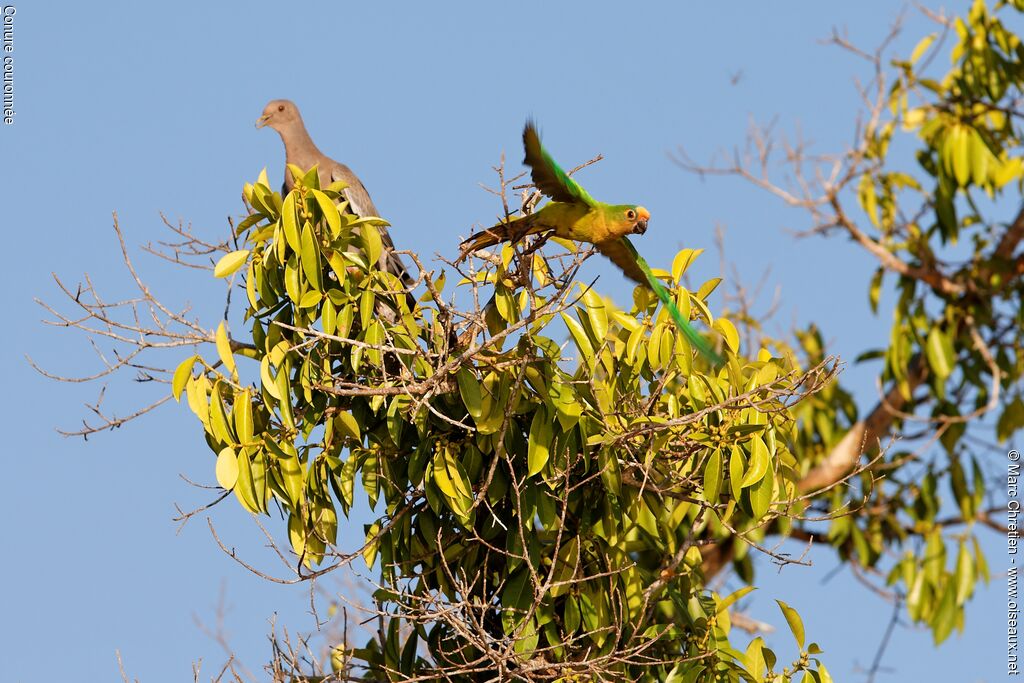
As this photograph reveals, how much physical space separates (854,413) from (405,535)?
5398 mm

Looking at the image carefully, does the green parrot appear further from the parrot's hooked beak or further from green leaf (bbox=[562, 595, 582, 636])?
green leaf (bbox=[562, 595, 582, 636])

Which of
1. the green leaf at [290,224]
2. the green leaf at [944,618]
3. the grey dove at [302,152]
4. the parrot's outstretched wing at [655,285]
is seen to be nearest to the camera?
the green leaf at [290,224]

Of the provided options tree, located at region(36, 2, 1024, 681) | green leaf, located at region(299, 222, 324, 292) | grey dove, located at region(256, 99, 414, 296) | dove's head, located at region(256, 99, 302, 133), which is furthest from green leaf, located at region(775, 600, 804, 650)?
dove's head, located at region(256, 99, 302, 133)

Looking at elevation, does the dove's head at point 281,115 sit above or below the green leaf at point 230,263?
above

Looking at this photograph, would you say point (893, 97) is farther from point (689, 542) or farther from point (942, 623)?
point (689, 542)

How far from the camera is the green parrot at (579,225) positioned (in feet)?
13.6

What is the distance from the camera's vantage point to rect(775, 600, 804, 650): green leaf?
4.10 meters

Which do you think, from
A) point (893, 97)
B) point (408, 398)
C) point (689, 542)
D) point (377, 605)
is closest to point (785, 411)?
point (689, 542)

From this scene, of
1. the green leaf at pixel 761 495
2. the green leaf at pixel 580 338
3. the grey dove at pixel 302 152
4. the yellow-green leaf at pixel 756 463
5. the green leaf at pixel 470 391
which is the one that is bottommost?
the green leaf at pixel 761 495

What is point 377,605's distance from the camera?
4227 mm

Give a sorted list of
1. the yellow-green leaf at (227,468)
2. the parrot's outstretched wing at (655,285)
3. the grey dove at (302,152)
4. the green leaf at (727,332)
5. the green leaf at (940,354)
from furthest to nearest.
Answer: the green leaf at (940,354)
the grey dove at (302,152)
the green leaf at (727,332)
the parrot's outstretched wing at (655,285)
the yellow-green leaf at (227,468)

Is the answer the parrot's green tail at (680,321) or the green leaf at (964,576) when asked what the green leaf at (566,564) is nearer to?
the parrot's green tail at (680,321)

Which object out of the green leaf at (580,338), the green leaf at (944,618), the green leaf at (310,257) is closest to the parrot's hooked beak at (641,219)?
the green leaf at (580,338)

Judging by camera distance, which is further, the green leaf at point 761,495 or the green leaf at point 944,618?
the green leaf at point 944,618
